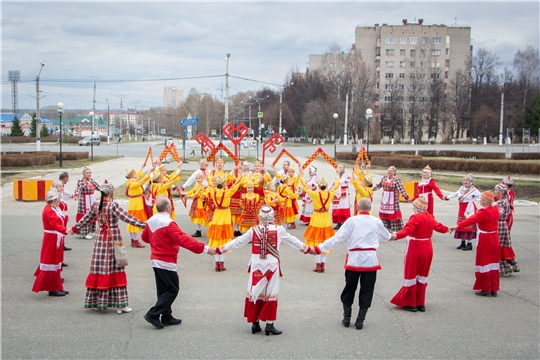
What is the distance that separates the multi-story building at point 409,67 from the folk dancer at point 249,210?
71947 millimetres

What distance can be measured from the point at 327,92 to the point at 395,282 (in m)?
73.4

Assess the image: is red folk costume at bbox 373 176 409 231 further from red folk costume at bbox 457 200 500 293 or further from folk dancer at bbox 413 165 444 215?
red folk costume at bbox 457 200 500 293

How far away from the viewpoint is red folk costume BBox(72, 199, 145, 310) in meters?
6.80

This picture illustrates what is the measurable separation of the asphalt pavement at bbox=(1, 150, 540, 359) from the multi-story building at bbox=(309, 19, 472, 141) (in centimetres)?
7393

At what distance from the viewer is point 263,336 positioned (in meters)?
6.23

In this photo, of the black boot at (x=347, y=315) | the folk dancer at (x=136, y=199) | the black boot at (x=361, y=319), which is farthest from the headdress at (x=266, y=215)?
the folk dancer at (x=136, y=199)

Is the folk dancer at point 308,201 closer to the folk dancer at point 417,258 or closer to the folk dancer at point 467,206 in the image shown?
the folk dancer at point 467,206

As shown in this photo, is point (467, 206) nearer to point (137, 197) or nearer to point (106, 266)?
point (137, 197)

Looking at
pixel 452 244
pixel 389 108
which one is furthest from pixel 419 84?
pixel 452 244

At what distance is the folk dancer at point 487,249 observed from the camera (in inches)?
318

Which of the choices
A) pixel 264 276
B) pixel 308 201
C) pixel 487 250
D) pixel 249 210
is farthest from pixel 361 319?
pixel 308 201

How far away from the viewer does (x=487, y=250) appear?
8102 millimetres

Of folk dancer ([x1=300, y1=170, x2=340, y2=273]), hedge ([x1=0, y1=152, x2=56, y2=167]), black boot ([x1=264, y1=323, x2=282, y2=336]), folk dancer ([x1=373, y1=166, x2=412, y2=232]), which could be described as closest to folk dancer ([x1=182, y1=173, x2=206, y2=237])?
folk dancer ([x1=300, y1=170, x2=340, y2=273])

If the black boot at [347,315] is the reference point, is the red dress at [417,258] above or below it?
above
